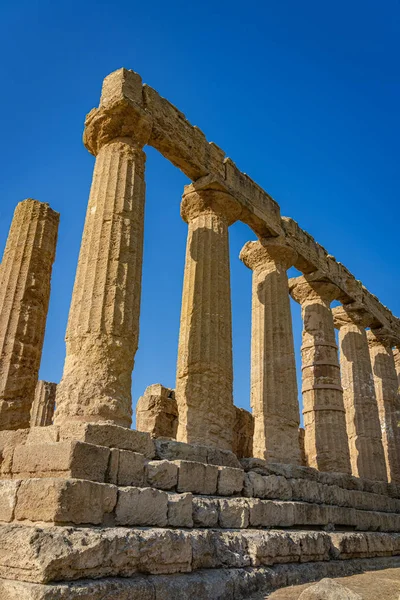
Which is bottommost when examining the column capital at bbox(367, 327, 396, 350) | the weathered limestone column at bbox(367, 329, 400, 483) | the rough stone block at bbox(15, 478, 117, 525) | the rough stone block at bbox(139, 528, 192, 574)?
the rough stone block at bbox(139, 528, 192, 574)

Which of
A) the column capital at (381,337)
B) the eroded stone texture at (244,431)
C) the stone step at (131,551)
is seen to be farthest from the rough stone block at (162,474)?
the column capital at (381,337)

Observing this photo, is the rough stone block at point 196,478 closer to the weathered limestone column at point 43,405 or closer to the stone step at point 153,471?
the stone step at point 153,471

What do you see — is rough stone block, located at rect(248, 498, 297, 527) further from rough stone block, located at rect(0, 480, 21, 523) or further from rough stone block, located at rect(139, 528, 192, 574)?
rough stone block, located at rect(0, 480, 21, 523)

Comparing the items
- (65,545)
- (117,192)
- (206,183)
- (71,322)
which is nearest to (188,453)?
(71,322)

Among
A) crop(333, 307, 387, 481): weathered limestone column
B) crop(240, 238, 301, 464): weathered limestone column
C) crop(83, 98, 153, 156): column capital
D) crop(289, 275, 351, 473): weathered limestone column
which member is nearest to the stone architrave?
crop(83, 98, 153, 156): column capital

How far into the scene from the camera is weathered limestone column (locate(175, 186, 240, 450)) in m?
10.6

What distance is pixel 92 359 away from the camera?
8.45 meters

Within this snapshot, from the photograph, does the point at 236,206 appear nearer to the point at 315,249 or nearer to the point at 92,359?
the point at 315,249

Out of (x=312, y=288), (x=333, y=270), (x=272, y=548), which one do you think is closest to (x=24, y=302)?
(x=272, y=548)

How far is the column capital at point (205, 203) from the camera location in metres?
13.0

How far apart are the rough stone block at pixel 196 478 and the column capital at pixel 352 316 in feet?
38.6

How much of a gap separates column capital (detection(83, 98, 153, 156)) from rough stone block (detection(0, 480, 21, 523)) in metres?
6.89

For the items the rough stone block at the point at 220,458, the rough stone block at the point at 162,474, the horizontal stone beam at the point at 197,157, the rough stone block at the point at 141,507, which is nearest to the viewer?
the rough stone block at the point at 141,507

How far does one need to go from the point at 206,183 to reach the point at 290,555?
321 inches
